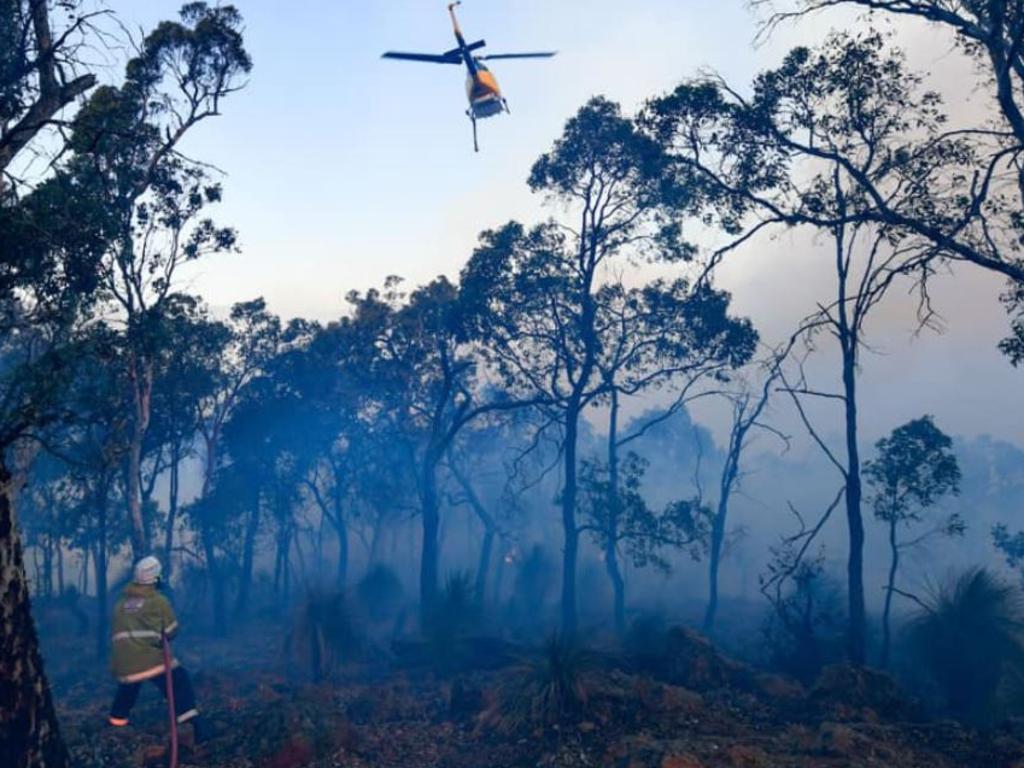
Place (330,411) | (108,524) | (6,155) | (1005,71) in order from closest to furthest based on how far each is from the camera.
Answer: (6,155) → (1005,71) → (108,524) → (330,411)

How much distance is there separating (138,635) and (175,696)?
0.97 m

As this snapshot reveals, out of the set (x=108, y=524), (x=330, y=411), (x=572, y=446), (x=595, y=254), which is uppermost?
(x=595, y=254)

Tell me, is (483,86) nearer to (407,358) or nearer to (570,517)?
(570,517)

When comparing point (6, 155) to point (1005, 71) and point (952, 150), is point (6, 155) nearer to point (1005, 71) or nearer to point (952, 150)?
point (1005, 71)

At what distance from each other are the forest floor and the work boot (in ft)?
0.34

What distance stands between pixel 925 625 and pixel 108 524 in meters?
30.9

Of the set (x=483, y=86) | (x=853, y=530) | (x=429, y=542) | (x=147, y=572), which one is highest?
(x=483, y=86)

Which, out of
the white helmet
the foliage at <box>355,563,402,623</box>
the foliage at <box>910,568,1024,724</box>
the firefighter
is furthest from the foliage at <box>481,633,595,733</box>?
the foliage at <box>355,563,402,623</box>

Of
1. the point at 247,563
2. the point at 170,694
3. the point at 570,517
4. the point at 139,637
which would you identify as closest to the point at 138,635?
the point at 139,637

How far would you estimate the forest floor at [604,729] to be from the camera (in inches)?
304

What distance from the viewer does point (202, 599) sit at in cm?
3488

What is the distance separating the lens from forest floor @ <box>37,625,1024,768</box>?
771cm

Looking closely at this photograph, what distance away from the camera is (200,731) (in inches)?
324

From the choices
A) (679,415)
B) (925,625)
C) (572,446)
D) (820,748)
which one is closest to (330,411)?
(572,446)
